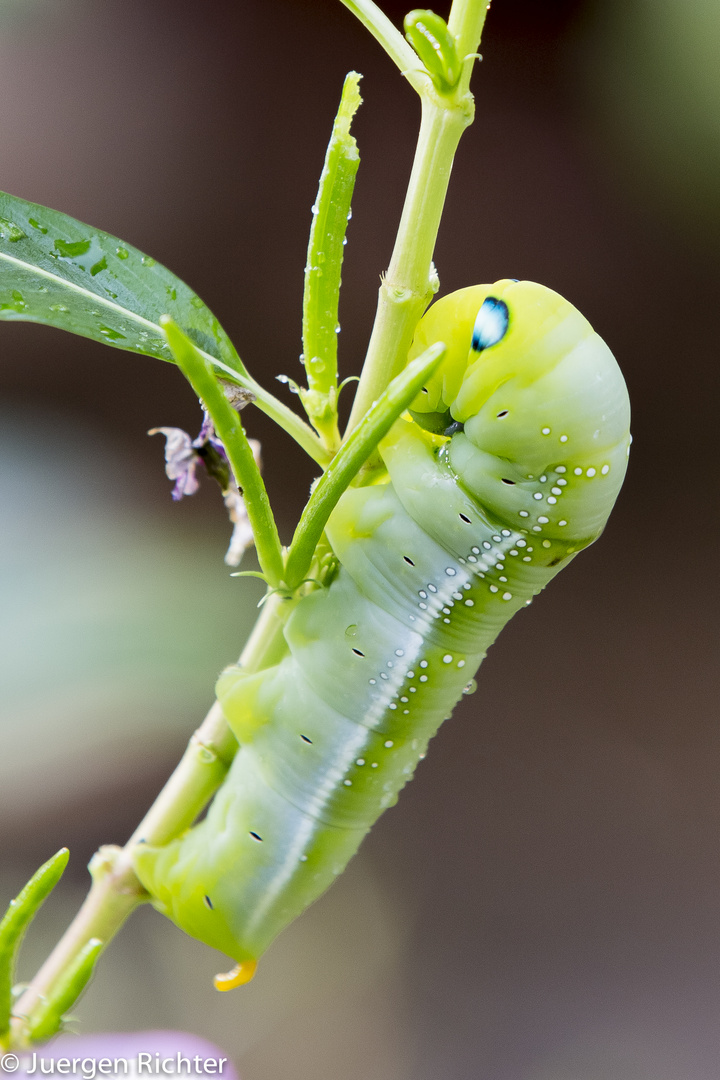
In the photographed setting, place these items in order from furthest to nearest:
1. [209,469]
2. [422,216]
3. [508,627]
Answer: [508,627]
[209,469]
[422,216]

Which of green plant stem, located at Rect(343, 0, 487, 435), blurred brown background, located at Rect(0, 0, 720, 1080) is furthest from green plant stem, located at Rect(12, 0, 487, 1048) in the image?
blurred brown background, located at Rect(0, 0, 720, 1080)

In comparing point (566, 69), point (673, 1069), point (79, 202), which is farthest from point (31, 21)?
point (673, 1069)

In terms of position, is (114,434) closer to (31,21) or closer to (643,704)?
(31,21)

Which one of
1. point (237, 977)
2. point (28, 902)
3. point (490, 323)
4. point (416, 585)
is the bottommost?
point (237, 977)

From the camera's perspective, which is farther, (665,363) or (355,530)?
(665,363)

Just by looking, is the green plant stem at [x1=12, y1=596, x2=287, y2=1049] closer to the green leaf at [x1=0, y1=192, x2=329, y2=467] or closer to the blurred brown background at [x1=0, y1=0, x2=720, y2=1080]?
the green leaf at [x1=0, y1=192, x2=329, y2=467]

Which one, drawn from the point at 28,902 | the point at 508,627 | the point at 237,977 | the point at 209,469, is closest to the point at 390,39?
the point at 209,469

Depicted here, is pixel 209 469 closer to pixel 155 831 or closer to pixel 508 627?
pixel 155 831
